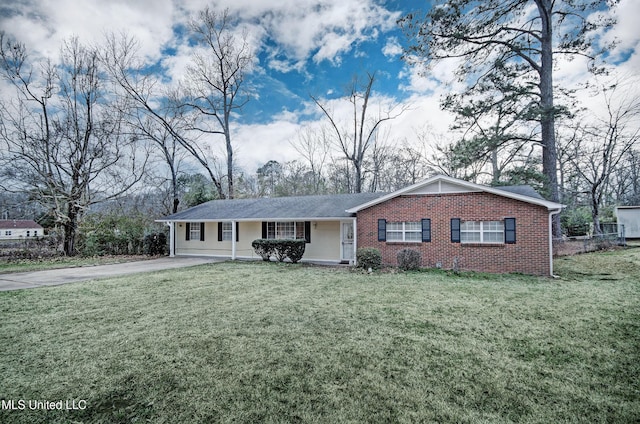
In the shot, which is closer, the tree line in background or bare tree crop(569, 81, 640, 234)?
the tree line in background

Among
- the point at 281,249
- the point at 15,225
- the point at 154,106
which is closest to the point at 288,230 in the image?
the point at 281,249

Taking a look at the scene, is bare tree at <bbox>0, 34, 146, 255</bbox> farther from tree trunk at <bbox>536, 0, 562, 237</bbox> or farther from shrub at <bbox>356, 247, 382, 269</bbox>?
tree trunk at <bbox>536, 0, 562, 237</bbox>

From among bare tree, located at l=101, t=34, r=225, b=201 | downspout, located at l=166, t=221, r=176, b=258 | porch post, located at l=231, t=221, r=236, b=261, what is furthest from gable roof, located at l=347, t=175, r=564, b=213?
bare tree, located at l=101, t=34, r=225, b=201

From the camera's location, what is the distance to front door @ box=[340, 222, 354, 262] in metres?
14.5

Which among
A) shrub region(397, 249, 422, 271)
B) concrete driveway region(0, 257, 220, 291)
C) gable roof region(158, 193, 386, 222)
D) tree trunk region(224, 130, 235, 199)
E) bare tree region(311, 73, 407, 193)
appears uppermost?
bare tree region(311, 73, 407, 193)

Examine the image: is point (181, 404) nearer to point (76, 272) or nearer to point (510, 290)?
point (510, 290)

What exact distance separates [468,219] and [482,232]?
687 millimetres

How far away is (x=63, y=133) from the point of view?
18625mm

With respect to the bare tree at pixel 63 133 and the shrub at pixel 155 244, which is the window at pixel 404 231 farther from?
the bare tree at pixel 63 133

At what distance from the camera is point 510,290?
827cm

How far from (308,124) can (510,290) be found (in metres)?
24.9

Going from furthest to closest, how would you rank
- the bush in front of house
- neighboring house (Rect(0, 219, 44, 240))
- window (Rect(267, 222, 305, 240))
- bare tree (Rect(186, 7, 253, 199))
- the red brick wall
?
1. neighboring house (Rect(0, 219, 44, 240))
2. bare tree (Rect(186, 7, 253, 199))
3. window (Rect(267, 222, 305, 240))
4. the bush in front of house
5. the red brick wall

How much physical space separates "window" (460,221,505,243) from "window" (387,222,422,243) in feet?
5.37

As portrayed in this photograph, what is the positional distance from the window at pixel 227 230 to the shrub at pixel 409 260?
1014 centimetres
